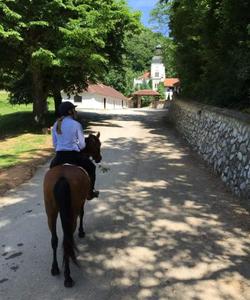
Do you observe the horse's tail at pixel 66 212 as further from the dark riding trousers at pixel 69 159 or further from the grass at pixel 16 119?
the grass at pixel 16 119

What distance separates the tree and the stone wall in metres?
6.41

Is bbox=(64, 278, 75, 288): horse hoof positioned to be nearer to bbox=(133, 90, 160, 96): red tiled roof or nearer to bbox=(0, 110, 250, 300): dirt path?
bbox=(0, 110, 250, 300): dirt path

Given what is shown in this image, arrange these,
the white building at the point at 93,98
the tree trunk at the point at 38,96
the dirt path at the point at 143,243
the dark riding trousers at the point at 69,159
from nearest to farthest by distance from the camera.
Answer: the dirt path at the point at 143,243 → the dark riding trousers at the point at 69,159 → the tree trunk at the point at 38,96 → the white building at the point at 93,98

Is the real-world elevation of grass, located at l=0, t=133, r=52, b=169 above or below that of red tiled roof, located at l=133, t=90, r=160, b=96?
above

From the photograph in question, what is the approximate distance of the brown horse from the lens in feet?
19.0

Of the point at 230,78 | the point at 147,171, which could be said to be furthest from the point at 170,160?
the point at 230,78

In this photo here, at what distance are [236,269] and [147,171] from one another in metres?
7.15

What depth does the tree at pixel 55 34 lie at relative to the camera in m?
20.1

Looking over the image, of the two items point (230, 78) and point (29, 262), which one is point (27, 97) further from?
point (29, 262)

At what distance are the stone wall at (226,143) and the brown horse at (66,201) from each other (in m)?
4.74

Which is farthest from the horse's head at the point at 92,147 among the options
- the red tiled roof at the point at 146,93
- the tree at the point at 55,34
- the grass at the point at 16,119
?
the red tiled roof at the point at 146,93

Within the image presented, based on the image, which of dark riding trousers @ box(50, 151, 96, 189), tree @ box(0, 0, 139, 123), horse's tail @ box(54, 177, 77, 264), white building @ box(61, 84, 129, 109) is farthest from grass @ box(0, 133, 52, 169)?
white building @ box(61, 84, 129, 109)

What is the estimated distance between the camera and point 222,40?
15.4 m

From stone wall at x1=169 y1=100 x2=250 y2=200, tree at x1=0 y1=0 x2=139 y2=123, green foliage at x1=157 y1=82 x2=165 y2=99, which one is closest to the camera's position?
stone wall at x1=169 y1=100 x2=250 y2=200
